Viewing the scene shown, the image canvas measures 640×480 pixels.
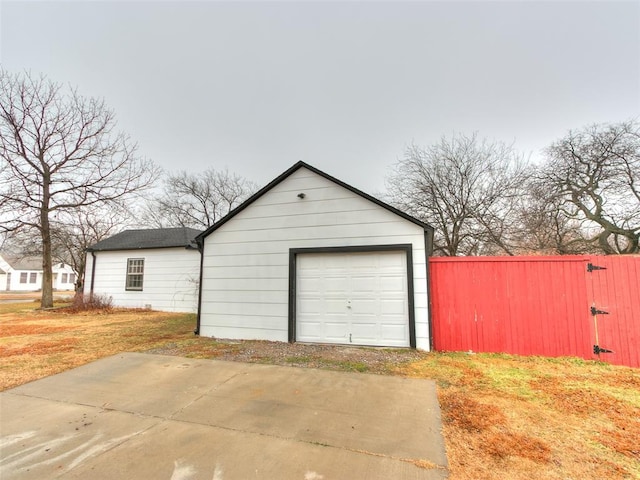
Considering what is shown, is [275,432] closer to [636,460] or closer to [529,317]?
[636,460]

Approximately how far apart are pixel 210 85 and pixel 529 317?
15746mm

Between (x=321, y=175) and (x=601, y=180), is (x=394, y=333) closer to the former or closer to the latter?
Answer: (x=321, y=175)

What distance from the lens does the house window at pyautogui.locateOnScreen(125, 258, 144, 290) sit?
15031 mm

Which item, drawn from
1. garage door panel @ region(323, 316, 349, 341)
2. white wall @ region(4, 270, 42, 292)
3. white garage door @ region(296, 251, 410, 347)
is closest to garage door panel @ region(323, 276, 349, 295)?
white garage door @ region(296, 251, 410, 347)

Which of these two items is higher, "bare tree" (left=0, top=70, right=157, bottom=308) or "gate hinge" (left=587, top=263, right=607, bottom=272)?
"bare tree" (left=0, top=70, right=157, bottom=308)

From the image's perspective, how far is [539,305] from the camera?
610 cm

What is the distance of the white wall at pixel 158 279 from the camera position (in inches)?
558

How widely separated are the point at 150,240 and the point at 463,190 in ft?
57.6

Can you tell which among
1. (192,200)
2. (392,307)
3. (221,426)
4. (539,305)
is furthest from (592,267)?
(192,200)

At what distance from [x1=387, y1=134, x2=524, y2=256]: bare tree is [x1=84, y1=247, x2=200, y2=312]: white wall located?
12.2 metres

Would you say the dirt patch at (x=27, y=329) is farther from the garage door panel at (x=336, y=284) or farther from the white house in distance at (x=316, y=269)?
the garage door panel at (x=336, y=284)

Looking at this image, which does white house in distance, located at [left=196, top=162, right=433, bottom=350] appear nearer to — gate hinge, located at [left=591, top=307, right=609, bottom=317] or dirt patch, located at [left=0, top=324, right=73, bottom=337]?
gate hinge, located at [left=591, top=307, right=609, bottom=317]

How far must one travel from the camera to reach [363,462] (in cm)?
263

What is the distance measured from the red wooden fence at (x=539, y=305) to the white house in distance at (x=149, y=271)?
1191 centimetres
